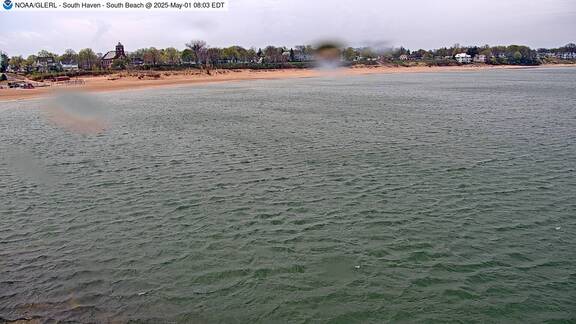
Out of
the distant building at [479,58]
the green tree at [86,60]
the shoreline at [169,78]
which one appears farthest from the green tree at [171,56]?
the distant building at [479,58]

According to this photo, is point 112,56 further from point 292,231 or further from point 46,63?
point 292,231

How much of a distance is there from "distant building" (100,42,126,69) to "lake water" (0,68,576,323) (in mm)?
94238

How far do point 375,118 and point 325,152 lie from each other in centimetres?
1177

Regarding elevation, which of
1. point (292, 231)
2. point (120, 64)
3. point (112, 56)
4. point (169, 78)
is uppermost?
point (112, 56)

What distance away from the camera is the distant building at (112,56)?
105 meters

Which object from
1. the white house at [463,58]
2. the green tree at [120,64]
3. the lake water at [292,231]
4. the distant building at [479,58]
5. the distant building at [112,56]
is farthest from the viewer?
the distant building at [479,58]

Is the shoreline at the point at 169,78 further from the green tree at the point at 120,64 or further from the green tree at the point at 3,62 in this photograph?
the green tree at the point at 3,62

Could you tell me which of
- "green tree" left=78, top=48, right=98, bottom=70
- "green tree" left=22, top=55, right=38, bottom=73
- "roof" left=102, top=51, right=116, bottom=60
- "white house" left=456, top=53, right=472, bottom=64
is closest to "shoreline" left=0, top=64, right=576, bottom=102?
"green tree" left=78, top=48, right=98, bottom=70

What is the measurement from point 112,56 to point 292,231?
390 feet

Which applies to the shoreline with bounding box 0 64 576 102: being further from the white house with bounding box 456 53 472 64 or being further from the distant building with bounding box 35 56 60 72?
the white house with bounding box 456 53 472 64

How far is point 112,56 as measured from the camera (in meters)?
114

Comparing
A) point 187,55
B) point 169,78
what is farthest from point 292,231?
point 187,55

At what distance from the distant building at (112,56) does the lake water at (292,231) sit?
9424cm

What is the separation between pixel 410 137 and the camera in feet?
69.8
